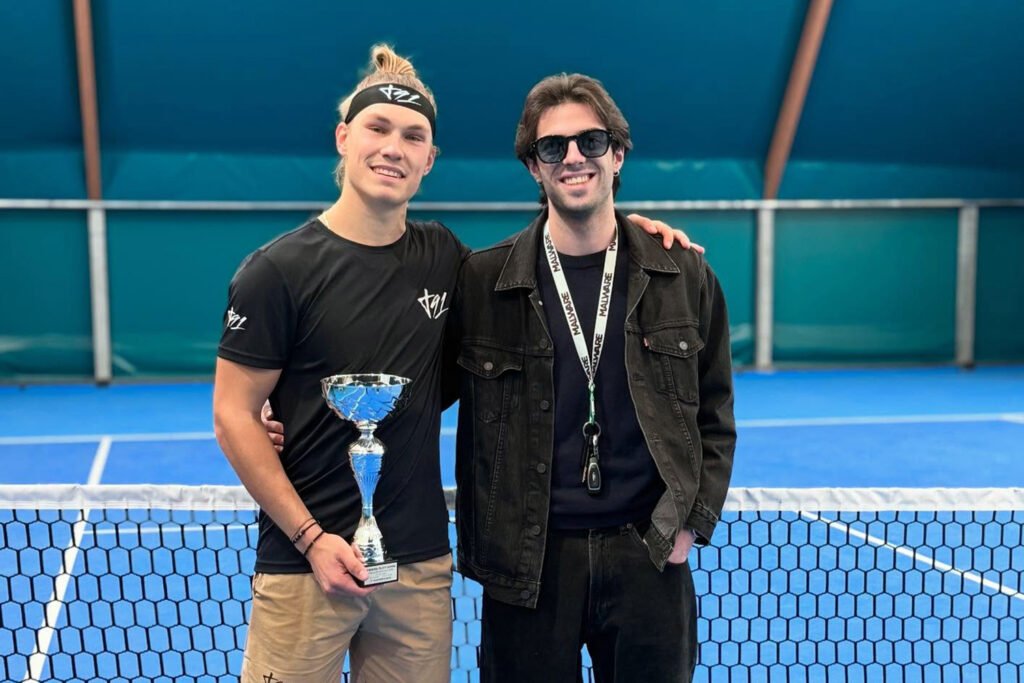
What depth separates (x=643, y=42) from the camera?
1309 cm

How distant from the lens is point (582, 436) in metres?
2.53

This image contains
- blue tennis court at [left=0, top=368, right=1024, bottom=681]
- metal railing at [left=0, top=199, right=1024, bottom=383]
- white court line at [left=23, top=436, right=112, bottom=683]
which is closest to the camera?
white court line at [left=23, top=436, right=112, bottom=683]

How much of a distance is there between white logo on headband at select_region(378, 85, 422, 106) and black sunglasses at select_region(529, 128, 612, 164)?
360mm

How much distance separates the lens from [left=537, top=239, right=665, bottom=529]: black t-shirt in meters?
2.51

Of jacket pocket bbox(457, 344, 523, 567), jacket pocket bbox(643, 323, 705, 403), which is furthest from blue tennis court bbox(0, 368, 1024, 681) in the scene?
jacket pocket bbox(457, 344, 523, 567)

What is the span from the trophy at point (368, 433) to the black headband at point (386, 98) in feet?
2.40

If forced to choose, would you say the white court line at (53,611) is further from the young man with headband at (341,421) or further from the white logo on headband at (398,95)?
the white logo on headband at (398,95)

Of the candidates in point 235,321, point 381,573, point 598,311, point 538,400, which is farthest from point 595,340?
point 235,321

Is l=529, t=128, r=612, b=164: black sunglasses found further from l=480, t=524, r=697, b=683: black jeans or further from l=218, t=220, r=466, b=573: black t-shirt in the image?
l=480, t=524, r=697, b=683: black jeans

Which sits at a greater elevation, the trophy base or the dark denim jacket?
the dark denim jacket

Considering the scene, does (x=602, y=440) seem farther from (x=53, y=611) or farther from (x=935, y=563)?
(x=53, y=611)

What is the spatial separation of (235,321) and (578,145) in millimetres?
988

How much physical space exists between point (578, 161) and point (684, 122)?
12.6 meters

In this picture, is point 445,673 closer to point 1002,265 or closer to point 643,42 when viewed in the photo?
point 643,42
